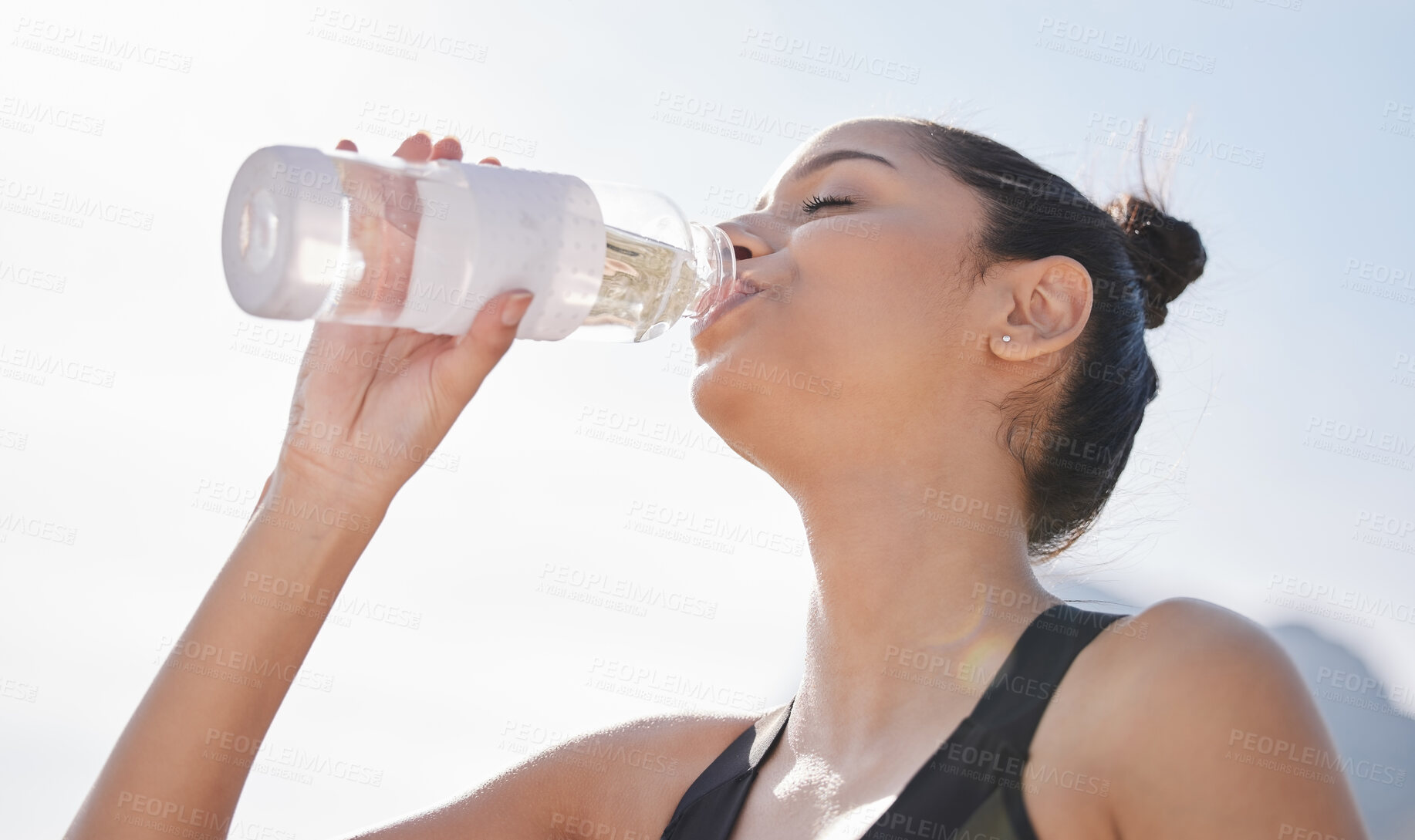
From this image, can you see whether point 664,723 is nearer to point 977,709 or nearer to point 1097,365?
point 977,709

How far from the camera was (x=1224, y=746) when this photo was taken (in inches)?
39.1

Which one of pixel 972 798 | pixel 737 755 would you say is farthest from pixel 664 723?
pixel 972 798

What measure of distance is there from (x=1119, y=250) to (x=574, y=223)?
2.98ft

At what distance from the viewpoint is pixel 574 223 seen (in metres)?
1.30

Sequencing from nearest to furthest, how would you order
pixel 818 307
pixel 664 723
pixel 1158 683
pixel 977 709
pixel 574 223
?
pixel 1158 683 → pixel 977 709 → pixel 574 223 → pixel 818 307 → pixel 664 723

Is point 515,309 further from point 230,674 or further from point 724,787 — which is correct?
point 724,787

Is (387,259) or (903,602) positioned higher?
(387,259)

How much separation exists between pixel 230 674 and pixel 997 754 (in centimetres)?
93

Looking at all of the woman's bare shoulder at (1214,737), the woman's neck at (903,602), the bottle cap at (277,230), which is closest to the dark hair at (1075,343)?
the woman's neck at (903,602)

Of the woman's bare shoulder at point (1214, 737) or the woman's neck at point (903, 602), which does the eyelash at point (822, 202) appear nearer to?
the woman's neck at point (903, 602)

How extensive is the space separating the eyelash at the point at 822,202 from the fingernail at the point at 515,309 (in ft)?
1.68

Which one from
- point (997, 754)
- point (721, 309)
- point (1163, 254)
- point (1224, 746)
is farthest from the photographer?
point (1163, 254)

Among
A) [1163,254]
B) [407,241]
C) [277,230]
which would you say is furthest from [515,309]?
[1163,254]

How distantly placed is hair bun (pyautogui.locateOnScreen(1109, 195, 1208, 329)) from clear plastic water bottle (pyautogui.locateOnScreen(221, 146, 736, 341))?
0.94 m
